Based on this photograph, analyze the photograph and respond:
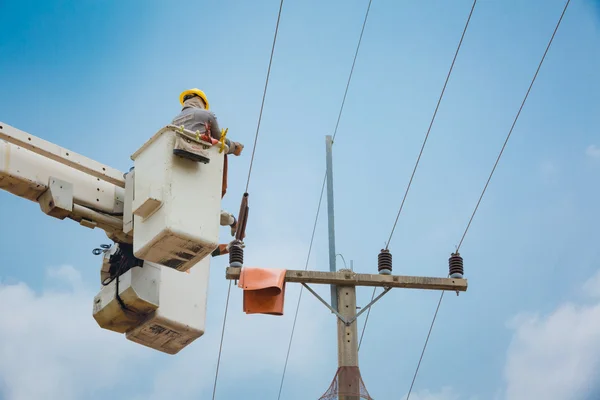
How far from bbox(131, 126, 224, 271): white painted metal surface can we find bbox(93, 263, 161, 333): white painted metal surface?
1.11 meters

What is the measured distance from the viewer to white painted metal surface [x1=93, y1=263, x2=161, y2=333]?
39.1ft

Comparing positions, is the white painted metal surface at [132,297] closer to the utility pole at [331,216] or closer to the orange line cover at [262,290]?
the orange line cover at [262,290]

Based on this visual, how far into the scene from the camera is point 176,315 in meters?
12.1

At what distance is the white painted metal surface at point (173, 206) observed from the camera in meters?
10.5

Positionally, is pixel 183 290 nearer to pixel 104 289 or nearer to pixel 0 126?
pixel 104 289

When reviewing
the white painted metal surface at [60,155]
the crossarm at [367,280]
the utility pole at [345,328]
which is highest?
the white painted metal surface at [60,155]

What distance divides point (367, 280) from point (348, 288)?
22 cm

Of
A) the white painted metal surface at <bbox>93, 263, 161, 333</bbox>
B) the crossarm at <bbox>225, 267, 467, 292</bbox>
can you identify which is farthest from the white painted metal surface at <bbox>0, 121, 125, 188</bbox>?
the crossarm at <bbox>225, 267, 467, 292</bbox>

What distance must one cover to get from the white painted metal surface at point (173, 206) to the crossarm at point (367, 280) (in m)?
1.18

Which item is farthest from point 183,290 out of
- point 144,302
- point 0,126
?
point 0,126

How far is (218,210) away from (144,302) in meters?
1.69

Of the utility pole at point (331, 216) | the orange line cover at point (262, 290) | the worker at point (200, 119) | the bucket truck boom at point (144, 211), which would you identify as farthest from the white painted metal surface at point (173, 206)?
the utility pole at point (331, 216)

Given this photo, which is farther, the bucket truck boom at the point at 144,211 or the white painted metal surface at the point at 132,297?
the white painted metal surface at the point at 132,297

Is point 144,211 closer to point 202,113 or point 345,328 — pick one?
point 202,113
